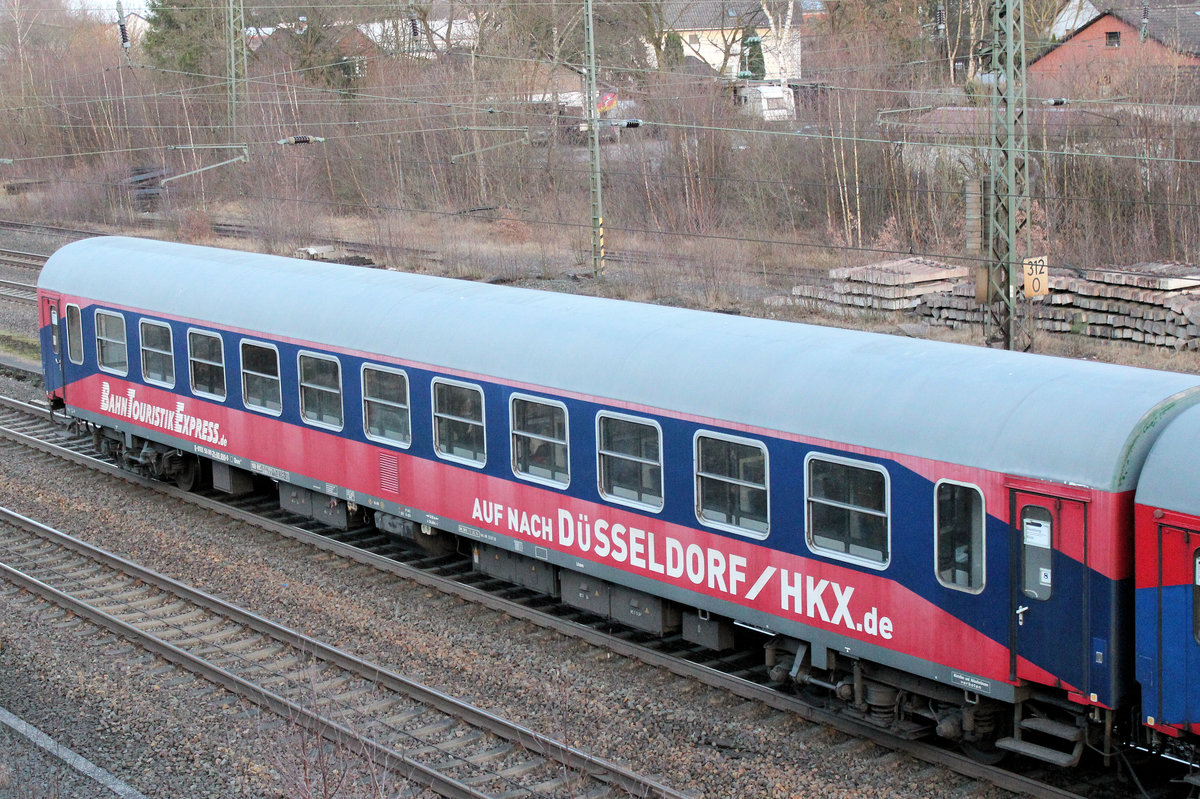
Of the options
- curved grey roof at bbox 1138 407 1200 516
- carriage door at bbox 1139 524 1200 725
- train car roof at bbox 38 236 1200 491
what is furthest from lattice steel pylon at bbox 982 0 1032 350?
carriage door at bbox 1139 524 1200 725

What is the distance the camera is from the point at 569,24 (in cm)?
4412

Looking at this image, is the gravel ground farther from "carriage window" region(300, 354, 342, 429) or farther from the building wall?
the building wall

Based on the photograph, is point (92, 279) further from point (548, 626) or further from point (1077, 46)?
point (1077, 46)

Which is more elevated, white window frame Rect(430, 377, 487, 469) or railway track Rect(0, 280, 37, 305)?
railway track Rect(0, 280, 37, 305)

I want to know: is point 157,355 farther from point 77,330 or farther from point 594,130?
point 594,130

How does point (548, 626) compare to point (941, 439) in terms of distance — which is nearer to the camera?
point (941, 439)

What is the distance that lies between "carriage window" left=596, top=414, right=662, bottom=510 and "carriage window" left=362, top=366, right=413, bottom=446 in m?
2.63

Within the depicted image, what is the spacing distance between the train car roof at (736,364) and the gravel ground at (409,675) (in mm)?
2309

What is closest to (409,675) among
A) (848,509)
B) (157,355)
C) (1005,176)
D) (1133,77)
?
(848,509)

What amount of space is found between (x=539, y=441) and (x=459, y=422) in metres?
1.11

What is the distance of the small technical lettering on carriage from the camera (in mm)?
15086

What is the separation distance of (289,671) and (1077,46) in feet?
160

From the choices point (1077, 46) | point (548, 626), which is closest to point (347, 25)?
point (1077, 46)

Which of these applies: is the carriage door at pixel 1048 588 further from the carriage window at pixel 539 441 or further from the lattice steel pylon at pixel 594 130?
the lattice steel pylon at pixel 594 130
